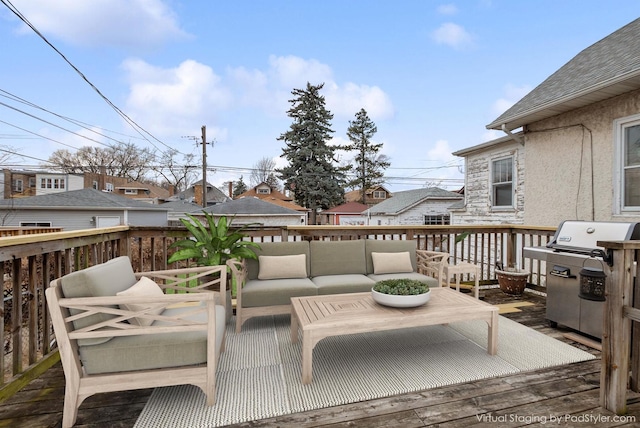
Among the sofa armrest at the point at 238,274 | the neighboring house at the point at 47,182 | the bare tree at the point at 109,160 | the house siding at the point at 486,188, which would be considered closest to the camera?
the sofa armrest at the point at 238,274

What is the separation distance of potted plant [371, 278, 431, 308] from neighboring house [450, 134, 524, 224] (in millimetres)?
4670

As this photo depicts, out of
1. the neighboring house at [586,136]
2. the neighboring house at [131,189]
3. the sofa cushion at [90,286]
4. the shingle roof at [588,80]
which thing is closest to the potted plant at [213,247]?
the sofa cushion at [90,286]

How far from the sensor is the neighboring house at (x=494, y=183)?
606 cm

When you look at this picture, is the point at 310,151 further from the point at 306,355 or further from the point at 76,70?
the point at 306,355

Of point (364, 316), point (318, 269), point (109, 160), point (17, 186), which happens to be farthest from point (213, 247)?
point (109, 160)

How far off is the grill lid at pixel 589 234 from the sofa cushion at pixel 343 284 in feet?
6.53

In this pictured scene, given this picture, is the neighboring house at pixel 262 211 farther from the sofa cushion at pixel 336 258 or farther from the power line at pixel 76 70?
the sofa cushion at pixel 336 258

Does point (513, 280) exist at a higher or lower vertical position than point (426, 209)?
lower

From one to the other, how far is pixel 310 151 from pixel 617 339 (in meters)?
18.4

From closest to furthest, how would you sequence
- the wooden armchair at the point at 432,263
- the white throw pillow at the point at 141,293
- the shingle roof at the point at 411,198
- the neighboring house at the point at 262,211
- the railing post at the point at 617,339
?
1. the railing post at the point at 617,339
2. the white throw pillow at the point at 141,293
3. the wooden armchair at the point at 432,263
4. the shingle roof at the point at 411,198
5. the neighboring house at the point at 262,211

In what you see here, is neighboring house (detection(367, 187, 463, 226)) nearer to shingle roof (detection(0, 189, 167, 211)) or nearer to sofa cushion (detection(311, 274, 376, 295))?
sofa cushion (detection(311, 274, 376, 295))

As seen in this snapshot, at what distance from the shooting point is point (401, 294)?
2.40 m

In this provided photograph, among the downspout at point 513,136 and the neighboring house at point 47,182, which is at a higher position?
the neighboring house at point 47,182

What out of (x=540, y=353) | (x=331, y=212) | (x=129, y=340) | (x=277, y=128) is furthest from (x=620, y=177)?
(x=331, y=212)
